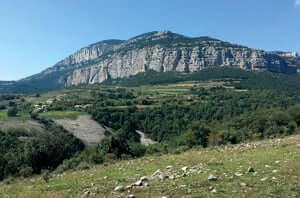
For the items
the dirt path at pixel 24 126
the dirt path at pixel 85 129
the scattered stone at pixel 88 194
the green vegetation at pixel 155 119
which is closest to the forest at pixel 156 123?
the green vegetation at pixel 155 119

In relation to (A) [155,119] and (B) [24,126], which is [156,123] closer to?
(A) [155,119]

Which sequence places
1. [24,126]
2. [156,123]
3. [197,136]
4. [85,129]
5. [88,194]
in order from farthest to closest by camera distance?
1. [156,123]
2. [85,129]
3. [24,126]
4. [197,136]
5. [88,194]

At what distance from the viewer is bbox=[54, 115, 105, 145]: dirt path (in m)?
86.2

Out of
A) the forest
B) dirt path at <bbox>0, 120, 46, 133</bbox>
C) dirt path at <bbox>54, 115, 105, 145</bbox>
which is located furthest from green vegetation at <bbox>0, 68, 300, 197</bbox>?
dirt path at <bbox>54, 115, 105, 145</bbox>

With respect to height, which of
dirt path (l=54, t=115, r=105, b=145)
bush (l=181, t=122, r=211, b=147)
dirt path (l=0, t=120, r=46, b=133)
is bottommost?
dirt path (l=54, t=115, r=105, b=145)

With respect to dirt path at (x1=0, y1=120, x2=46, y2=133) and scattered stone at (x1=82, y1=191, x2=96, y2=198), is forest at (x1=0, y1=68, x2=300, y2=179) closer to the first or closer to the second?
dirt path at (x1=0, y1=120, x2=46, y2=133)

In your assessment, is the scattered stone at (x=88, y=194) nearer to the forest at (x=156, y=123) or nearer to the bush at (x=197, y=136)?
the forest at (x=156, y=123)

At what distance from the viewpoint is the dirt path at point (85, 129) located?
283 ft

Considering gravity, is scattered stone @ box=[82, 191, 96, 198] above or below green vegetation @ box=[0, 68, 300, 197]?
above

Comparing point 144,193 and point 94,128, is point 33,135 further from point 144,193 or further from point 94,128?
point 144,193

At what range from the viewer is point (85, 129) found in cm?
9575

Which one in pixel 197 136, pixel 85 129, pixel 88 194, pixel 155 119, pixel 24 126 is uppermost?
pixel 88 194

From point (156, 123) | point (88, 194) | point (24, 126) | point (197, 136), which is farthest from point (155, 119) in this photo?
point (88, 194)

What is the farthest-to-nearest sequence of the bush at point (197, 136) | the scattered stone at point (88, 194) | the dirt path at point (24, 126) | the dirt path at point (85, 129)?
1. the dirt path at point (85, 129)
2. the dirt path at point (24, 126)
3. the bush at point (197, 136)
4. the scattered stone at point (88, 194)
